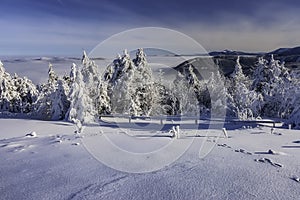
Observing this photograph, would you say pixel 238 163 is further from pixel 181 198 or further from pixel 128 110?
pixel 128 110

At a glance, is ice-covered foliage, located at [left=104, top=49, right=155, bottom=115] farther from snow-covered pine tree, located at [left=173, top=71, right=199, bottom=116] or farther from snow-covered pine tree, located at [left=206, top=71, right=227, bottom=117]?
snow-covered pine tree, located at [left=173, top=71, right=199, bottom=116]

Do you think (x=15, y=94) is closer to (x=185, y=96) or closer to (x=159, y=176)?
(x=185, y=96)

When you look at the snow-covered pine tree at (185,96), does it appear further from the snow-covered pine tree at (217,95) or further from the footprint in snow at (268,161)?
the footprint in snow at (268,161)

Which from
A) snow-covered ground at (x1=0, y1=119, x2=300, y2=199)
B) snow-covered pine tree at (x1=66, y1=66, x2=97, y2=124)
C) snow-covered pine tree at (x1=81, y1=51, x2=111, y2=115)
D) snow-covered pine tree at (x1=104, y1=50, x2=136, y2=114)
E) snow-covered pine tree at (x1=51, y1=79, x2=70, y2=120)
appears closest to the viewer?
snow-covered ground at (x1=0, y1=119, x2=300, y2=199)

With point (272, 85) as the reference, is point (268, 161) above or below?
below

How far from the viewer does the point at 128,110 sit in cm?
3170

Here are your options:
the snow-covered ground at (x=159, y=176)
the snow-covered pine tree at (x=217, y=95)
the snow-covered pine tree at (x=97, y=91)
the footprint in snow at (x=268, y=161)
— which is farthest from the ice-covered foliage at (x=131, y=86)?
the footprint in snow at (x=268, y=161)

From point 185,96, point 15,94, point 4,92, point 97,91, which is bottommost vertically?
point 15,94

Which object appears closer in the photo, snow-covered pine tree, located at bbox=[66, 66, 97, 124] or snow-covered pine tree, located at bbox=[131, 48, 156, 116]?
snow-covered pine tree, located at bbox=[66, 66, 97, 124]

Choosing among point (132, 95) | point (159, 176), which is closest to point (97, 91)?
point (132, 95)

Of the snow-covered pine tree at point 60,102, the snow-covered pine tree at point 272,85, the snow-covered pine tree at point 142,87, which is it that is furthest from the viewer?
the snow-covered pine tree at point 272,85

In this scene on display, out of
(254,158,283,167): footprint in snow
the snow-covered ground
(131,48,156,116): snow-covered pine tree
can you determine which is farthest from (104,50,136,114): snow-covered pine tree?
(254,158,283,167): footprint in snow

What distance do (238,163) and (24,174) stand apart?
5322 mm

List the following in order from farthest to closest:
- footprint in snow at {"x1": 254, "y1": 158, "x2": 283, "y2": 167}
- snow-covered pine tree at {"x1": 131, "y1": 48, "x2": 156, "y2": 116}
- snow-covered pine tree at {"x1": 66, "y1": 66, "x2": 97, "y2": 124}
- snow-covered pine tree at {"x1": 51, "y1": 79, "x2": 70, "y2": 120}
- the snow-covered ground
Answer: snow-covered pine tree at {"x1": 131, "y1": 48, "x2": 156, "y2": 116} → snow-covered pine tree at {"x1": 51, "y1": 79, "x2": 70, "y2": 120} → snow-covered pine tree at {"x1": 66, "y1": 66, "x2": 97, "y2": 124} → footprint in snow at {"x1": 254, "y1": 158, "x2": 283, "y2": 167} → the snow-covered ground
